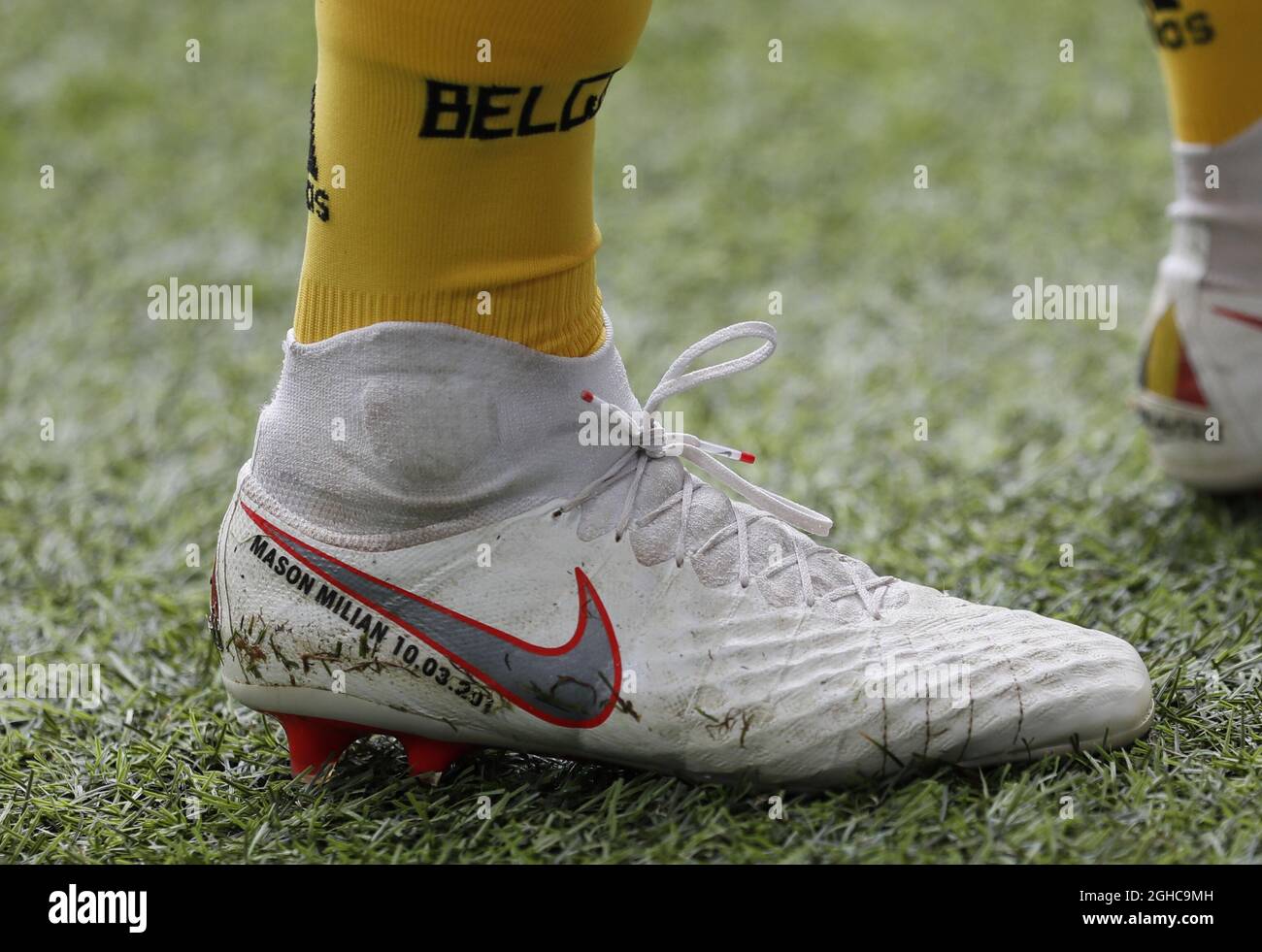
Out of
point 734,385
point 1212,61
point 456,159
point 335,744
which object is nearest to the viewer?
point 456,159

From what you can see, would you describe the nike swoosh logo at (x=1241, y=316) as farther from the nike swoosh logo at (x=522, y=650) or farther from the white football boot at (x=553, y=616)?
the nike swoosh logo at (x=522, y=650)

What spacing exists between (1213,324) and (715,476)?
0.72m

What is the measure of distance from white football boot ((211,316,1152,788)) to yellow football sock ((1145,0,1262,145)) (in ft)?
2.23

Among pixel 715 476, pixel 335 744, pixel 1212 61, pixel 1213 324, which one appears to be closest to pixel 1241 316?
pixel 1213 324

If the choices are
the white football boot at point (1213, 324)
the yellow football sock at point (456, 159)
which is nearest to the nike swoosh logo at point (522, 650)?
the yellow football sock at point (456, 159)

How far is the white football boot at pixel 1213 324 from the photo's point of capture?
4.95 ft

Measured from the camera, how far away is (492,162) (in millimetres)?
960

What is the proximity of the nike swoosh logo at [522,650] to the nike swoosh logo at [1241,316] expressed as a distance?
86cm

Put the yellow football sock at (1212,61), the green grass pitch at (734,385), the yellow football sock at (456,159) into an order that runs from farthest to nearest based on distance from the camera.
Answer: the yellow football sock at (1212,61)
the green grass pitch at (734,385)
the yellow football sock at (456,159)

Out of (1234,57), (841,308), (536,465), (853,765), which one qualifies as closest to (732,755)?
(853,765)

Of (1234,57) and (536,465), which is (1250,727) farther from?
(1234,57)

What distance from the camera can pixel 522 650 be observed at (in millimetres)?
1024

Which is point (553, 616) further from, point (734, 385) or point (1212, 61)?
point (734, 385)
